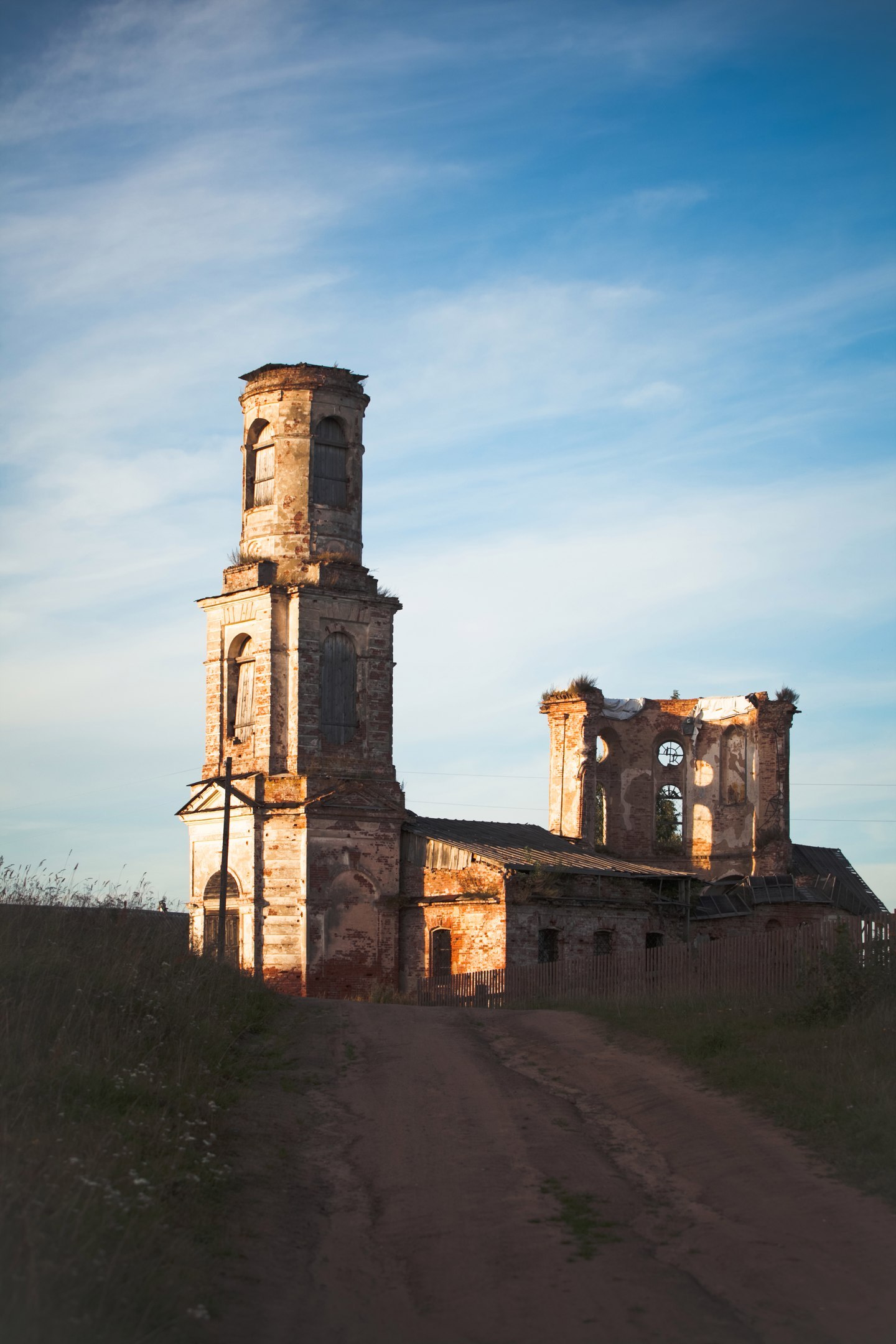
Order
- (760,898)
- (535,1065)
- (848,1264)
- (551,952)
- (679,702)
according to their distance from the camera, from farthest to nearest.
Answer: (679,702), (760,898), (551,952), (535,1065), (848,1264)

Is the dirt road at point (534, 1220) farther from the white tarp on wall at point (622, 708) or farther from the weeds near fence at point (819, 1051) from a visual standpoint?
the white tarp on wall at point (622, 708)

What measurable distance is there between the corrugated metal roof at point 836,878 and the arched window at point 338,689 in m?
15.0

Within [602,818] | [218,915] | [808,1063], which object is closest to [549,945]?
[218,915]

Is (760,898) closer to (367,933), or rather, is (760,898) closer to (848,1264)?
(367,933)

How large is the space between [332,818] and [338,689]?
324cm

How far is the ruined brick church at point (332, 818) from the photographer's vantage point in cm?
3244

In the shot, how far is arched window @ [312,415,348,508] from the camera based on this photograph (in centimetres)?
3556

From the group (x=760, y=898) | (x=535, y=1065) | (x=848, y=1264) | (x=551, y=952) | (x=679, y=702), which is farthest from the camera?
(x=679, y=702)

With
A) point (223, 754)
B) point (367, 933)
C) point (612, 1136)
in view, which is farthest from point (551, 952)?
point (612, 1136)

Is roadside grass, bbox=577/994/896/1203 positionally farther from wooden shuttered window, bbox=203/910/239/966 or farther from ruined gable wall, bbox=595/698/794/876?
ruined gable wall, bbox=595/698/794/876

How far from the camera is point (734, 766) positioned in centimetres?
4372

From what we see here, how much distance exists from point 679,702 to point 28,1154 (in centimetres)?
3716

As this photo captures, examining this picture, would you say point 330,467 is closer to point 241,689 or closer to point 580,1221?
point 241,689

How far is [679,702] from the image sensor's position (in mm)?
44469
